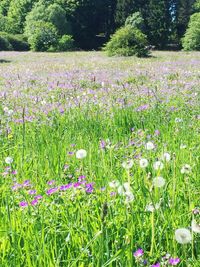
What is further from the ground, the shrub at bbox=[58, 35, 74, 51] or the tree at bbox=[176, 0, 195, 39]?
the tree at bbox=[176, 0, 195, 39]

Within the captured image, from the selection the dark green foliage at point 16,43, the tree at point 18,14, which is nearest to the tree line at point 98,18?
the tree at point 18,14

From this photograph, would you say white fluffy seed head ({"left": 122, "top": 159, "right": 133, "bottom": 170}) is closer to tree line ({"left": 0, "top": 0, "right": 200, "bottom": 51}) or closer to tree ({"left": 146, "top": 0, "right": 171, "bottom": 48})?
tree line ({"left": 0, "top": 0, "right": 200, "bottom": 51})

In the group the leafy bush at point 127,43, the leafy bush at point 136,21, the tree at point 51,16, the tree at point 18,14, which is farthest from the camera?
the tree at point 18,14

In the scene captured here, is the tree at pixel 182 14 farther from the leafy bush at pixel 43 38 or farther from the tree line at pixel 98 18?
the leafy bush at pixel 43 38

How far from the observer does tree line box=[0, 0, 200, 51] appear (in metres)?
73.1

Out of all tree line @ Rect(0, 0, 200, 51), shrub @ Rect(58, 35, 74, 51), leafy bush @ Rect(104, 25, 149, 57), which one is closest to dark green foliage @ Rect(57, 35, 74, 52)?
shrub @ Rect(58, 35, 74, 51)

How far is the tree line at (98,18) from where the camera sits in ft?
240

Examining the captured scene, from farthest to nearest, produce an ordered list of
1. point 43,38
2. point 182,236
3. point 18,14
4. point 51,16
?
point 18,14 < point 51,16 < point 43,38 < point 182,236

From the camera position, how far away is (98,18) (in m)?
89.1

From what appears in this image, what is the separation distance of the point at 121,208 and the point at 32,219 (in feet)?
1.93

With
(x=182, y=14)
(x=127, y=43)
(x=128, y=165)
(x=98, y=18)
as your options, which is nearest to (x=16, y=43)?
(x=127, y=43)

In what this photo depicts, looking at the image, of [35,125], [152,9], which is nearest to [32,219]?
[35,125]

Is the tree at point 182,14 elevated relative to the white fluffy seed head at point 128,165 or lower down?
elevated

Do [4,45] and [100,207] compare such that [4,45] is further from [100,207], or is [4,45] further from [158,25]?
[100,207]
